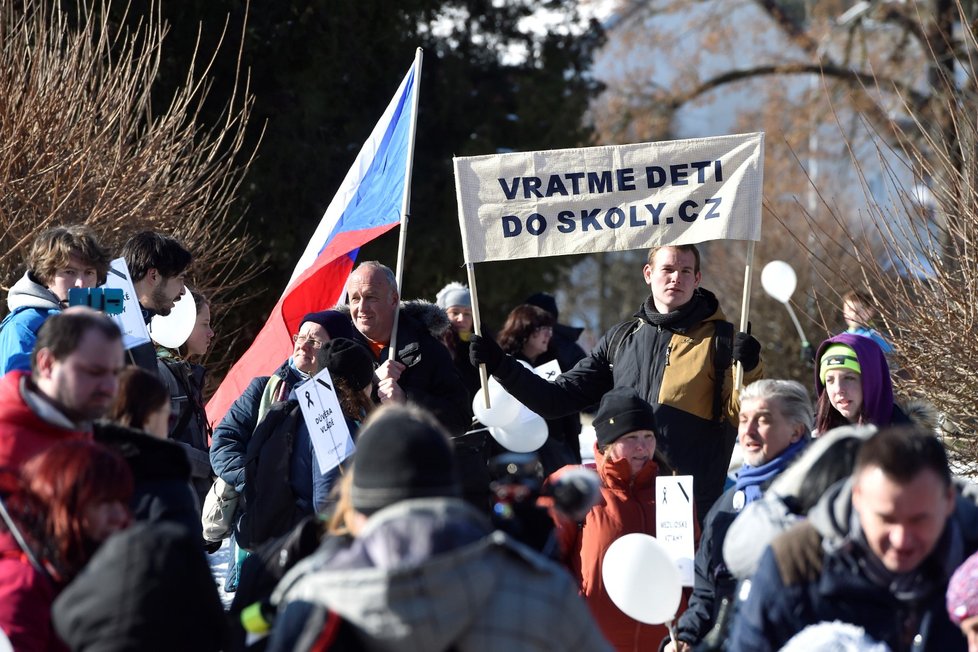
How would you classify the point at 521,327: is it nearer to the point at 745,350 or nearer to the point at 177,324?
the point at 177,324

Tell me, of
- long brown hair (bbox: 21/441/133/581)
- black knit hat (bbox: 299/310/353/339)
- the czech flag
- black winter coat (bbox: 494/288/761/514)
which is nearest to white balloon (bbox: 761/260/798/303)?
the czech flag

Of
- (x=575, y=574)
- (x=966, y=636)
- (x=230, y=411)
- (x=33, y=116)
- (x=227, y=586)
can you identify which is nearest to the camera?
(x=966, y=636)

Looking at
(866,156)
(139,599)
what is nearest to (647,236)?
(139,599)

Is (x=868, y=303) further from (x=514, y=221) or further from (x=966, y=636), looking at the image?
(x=966, y=636)

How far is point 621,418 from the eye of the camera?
17.3ft

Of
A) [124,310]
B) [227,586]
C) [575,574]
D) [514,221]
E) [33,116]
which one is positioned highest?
[33,116]

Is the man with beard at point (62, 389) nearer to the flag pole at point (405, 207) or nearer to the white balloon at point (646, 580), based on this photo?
the white balloon at point (646, 580)

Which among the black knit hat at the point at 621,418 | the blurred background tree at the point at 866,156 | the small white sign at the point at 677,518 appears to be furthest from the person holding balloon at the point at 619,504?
the blurred background tree at the point at 866,156

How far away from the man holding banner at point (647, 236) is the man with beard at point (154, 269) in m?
1.31

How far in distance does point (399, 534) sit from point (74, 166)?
6.65 m

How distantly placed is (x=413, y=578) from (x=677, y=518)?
8.14 ft

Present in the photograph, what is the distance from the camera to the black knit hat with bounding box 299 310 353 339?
5.89 meters

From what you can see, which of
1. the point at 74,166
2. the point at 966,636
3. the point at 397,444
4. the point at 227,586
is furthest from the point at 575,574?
the point at 74,166

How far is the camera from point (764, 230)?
21672 millimetres
